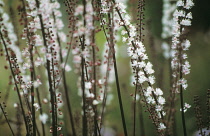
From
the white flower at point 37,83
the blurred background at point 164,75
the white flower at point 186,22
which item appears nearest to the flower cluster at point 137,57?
the white flower at point 186,22

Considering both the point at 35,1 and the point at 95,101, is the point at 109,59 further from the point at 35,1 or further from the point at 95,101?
the point at 35,1

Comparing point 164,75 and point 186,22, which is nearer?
point 186,22

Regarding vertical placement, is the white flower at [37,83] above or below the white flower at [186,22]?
below

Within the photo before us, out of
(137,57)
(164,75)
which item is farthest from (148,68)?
(164,75)

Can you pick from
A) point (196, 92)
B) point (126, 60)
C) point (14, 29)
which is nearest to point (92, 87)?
point (14, 29)

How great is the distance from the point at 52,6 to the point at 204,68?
1.43m

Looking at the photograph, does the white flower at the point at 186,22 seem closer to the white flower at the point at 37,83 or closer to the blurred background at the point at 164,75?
the white flower at the point at 37,83

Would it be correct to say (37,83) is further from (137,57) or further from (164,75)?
(164,75)

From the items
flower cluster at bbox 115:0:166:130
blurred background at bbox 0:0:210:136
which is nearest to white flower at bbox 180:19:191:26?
flower cluster at bbox 115:0:166:130

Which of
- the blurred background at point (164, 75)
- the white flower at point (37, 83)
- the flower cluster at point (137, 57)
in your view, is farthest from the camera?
the blurred background at point (164, 75)

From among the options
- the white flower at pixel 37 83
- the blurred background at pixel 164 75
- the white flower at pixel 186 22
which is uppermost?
the blurred background at pixel 164 75

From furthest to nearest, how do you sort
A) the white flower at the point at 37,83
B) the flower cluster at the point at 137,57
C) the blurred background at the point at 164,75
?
1. the blurred background at the point at 164,75
2. the flower cluster at the point at 137,57
3. the white flower at the point at 37,83

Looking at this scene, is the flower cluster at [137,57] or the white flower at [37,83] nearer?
the white flower at [37,83]

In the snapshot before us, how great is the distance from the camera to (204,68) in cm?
169
